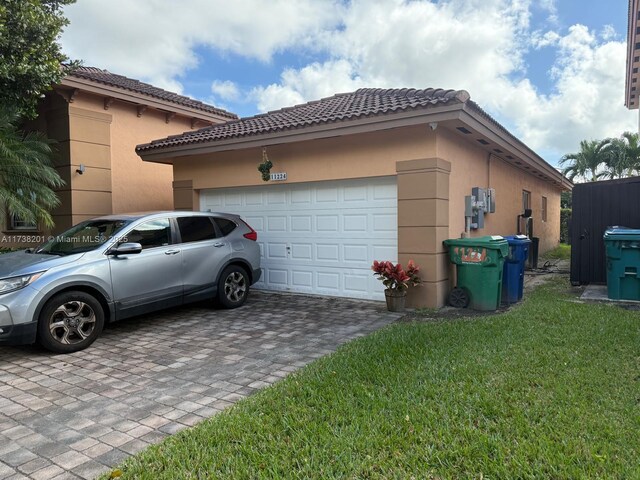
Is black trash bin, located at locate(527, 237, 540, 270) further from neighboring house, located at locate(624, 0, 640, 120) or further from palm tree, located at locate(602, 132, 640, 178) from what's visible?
palm tree, located at locate(602, 132, 640, 178)

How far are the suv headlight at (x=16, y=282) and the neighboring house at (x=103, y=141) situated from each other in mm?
5191

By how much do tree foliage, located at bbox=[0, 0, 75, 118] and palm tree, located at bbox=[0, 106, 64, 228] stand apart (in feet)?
2.04

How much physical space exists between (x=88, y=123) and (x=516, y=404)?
Answer: 9.92 metres

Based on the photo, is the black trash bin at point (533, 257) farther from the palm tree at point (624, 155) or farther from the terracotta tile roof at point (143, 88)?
the palm tree at point (624, 155)

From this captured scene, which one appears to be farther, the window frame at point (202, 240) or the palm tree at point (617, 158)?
the palm tree at point (617, 158)

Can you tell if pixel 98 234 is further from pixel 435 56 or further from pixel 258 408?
pixel 435 56

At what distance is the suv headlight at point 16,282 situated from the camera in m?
4.54

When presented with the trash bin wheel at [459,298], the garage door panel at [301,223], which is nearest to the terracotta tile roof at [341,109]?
the garage door panel at [301,223]

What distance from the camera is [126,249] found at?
5441mm

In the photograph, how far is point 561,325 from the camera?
5.43m

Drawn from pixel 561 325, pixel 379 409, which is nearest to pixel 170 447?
pixel 379 409

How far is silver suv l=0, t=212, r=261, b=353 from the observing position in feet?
15.3

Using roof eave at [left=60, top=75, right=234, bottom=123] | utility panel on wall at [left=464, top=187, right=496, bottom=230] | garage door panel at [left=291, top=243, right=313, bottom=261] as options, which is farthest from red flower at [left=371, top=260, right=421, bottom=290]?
roof eave at [left=60, top=75, right=234, bottom=123]

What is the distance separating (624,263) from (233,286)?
6.49 m
